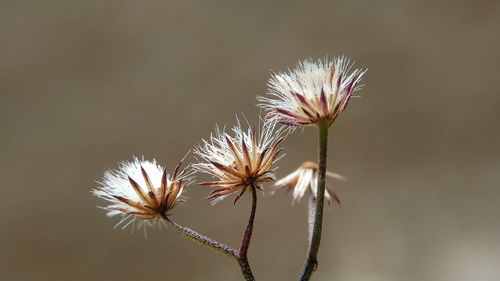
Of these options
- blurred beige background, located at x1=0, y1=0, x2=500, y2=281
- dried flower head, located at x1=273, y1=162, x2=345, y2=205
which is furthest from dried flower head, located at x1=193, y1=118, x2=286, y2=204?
blurred beige background, located at x1=0, y1=0, x2=500, y2=281

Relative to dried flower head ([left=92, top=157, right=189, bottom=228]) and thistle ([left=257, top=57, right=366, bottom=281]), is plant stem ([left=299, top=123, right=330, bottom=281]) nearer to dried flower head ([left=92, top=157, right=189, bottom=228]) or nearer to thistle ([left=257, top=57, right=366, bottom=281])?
thistle ([left=257, top=57, right=366, bottom=281])

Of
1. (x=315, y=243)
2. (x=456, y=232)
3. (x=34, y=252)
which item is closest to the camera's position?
(x=315, y=243)

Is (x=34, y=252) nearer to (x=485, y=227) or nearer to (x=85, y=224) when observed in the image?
(x=85, y=224)

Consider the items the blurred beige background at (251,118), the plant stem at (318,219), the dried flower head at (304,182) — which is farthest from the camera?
the blurred beige background at (251,118)

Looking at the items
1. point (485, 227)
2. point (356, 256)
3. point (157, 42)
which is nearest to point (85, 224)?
point (157, 42)

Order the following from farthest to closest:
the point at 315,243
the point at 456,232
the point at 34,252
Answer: the point at 456,232, the point at 34,252, the point at 315,243

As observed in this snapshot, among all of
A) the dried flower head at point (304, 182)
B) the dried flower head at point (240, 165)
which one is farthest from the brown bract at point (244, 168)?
the dried flower head at point (304, 182)

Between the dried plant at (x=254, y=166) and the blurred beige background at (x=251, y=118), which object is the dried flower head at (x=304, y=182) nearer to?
the dried plant at (x=254, y=166)
